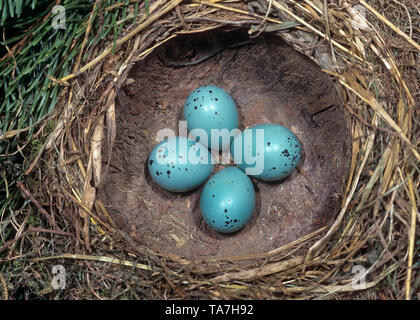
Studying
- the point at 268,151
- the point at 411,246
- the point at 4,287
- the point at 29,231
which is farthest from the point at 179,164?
the point at 411,246

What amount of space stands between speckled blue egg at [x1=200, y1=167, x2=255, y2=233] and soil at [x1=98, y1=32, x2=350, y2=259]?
5.7 inches

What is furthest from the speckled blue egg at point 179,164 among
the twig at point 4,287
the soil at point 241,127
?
the twig at point 4,287

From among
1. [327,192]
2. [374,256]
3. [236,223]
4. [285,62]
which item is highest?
[285,62]

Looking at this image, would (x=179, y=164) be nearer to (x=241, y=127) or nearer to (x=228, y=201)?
(x=228, y=201)

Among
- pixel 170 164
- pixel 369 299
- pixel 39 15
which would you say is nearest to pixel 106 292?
pixel 170 164

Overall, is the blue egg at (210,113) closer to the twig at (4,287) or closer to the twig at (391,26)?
the twig at (391,26)

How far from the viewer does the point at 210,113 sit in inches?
69.7

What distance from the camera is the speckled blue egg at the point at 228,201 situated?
170cm

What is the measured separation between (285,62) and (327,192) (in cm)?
59

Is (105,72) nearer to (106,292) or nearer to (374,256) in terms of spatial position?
(106,292)

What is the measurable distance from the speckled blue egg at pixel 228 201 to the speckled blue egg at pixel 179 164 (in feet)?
0.25

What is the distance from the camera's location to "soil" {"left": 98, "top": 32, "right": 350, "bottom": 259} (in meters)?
1.83

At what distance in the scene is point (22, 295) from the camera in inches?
64.1

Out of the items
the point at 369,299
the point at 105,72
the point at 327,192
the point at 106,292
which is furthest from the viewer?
the point at 327,192
